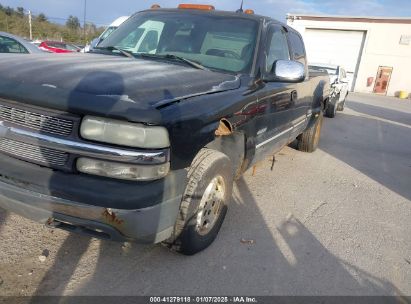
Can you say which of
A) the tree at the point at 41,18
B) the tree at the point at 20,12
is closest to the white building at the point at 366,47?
the tree at the point at 41,18

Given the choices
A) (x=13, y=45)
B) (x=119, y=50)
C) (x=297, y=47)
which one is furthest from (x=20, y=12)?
(x=119, y=50)

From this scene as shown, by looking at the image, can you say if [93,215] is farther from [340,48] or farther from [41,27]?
[41,27]

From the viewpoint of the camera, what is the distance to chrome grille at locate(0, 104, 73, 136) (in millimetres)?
2295

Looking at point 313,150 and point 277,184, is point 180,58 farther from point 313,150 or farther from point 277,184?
point 313,150

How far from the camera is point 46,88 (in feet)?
7.57

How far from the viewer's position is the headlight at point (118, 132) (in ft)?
7.33

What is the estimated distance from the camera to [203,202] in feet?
9.73

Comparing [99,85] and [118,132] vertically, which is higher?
[99,85]

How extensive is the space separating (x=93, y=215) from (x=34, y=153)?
A: 547 millimetres

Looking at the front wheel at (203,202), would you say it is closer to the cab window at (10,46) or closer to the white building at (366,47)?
the cab window at (10,46)

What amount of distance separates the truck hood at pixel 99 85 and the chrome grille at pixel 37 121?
8 cm

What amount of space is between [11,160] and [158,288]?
4.24 feet

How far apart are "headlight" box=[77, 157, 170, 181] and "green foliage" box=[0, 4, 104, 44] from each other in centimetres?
4127

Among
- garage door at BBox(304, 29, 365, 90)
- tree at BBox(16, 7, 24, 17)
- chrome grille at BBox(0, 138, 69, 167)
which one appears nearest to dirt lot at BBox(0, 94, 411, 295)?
chrome grille at BBox(0, 138, 69, 167)
